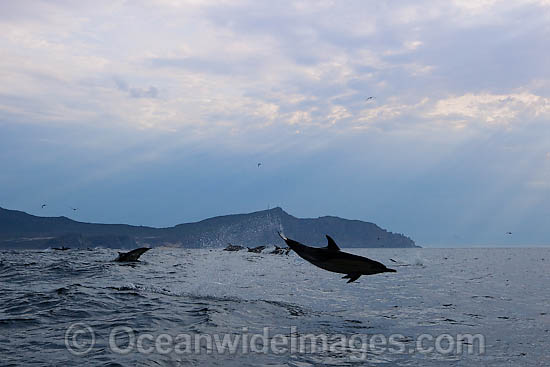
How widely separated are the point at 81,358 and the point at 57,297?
21.9 ft

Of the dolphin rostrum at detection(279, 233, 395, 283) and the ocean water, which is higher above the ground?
the dolphin rostrum at detection(279, 233, 395, 283)

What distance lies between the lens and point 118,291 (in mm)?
15297

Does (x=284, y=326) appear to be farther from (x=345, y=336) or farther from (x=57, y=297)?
(x=57, y=297)

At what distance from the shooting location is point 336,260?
7402 millimetres

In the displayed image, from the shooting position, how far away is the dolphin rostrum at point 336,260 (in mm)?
7402

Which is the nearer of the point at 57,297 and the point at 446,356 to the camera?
the point at 446,356

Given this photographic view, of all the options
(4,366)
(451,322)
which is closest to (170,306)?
(4,366)

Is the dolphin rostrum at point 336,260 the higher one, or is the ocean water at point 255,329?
the dolphin rostrum at point 336,260

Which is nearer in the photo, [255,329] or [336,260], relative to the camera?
[336,260]

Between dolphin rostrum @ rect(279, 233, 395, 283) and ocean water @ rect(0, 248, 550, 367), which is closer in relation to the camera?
dolphin rostrum @ rect(279, 233, 395, 283)

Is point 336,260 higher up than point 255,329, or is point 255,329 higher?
point 336,260

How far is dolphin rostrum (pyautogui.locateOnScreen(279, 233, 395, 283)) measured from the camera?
740 cm

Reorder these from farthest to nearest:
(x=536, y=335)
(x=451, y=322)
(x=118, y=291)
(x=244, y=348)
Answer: (x=118, y=291)
(x=451, y=322)
(x=536, y=335)
(x=244, y=348)

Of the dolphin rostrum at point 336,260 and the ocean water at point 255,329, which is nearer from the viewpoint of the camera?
the dolphin rostrum at point 336,260
